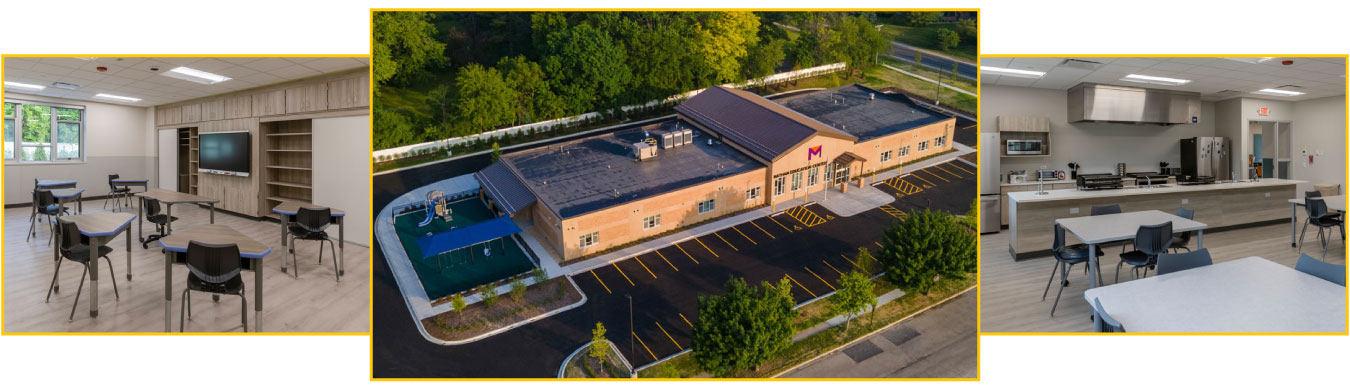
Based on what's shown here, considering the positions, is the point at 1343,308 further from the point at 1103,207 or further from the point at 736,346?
the point at 736,346

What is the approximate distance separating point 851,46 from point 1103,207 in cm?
409

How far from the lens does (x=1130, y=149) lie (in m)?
8.41

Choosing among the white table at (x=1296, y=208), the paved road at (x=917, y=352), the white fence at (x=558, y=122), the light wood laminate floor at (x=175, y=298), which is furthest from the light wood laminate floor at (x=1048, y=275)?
the light wood laminate floor at (x=175, y=298)

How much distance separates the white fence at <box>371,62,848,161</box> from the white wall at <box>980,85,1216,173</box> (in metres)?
4.42

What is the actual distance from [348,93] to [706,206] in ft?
12.4

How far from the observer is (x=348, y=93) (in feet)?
17.9

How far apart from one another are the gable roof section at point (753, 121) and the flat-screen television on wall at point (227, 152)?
6.34m

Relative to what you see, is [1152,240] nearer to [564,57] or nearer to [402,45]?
[564,57]

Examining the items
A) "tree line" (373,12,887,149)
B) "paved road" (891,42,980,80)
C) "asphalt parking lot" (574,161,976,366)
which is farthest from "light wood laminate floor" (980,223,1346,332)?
"tree line" (373,12,887,149)

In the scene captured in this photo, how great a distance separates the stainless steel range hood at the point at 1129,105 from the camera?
24.6 feet

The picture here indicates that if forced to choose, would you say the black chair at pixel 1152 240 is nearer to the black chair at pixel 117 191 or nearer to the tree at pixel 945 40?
the tree at pixel 945 40

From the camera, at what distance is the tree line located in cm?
414

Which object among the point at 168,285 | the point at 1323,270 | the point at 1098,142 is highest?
the point at 1098,142

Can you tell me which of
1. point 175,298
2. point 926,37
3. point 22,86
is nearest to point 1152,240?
point 926,37
